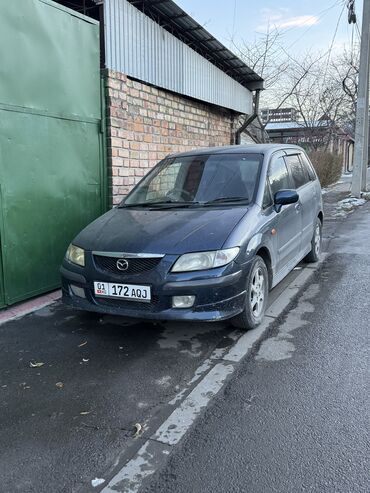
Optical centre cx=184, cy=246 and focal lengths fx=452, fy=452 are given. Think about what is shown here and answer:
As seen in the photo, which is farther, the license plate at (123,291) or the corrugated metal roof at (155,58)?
the corrugated metal roof at (155,58)

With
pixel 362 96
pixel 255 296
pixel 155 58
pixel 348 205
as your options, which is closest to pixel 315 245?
pixel 255 296

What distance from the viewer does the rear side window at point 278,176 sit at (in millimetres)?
4934

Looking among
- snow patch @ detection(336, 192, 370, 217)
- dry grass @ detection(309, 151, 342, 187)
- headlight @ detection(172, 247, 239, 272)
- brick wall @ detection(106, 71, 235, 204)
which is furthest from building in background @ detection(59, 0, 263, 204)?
dry grass @ detection(309, 151, 342, 187)

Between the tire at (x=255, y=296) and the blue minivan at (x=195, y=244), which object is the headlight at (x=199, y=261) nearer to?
the blue minivan at (x=195, y=244)

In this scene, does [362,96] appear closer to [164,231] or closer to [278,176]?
[278,176]

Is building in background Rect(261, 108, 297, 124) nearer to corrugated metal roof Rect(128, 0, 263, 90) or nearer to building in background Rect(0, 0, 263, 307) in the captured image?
corrugated metal roof Rect(128, 0, 263, 90)

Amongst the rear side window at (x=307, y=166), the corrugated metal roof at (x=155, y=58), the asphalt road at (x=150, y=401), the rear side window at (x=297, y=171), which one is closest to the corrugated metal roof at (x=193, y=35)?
the corrugated metal roof at (x=155, y=58)

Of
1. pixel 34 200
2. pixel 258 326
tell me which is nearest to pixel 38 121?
pixel 34 200

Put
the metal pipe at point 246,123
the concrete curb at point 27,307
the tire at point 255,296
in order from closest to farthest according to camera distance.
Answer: the tire at point 255,296 → the concrete curb at point 27,307 → the metal pipe at point 246,123

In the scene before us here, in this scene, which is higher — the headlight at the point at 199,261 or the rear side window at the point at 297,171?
the rear side window at the point at 297,171

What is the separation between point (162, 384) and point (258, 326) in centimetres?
139

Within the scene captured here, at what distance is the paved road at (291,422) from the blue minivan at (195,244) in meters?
0.60

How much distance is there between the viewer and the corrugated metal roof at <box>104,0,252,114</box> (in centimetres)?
633

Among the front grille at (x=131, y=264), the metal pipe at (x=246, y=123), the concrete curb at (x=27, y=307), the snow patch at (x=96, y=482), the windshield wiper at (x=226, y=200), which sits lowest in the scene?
the snow patch at (x=96, y=482)
